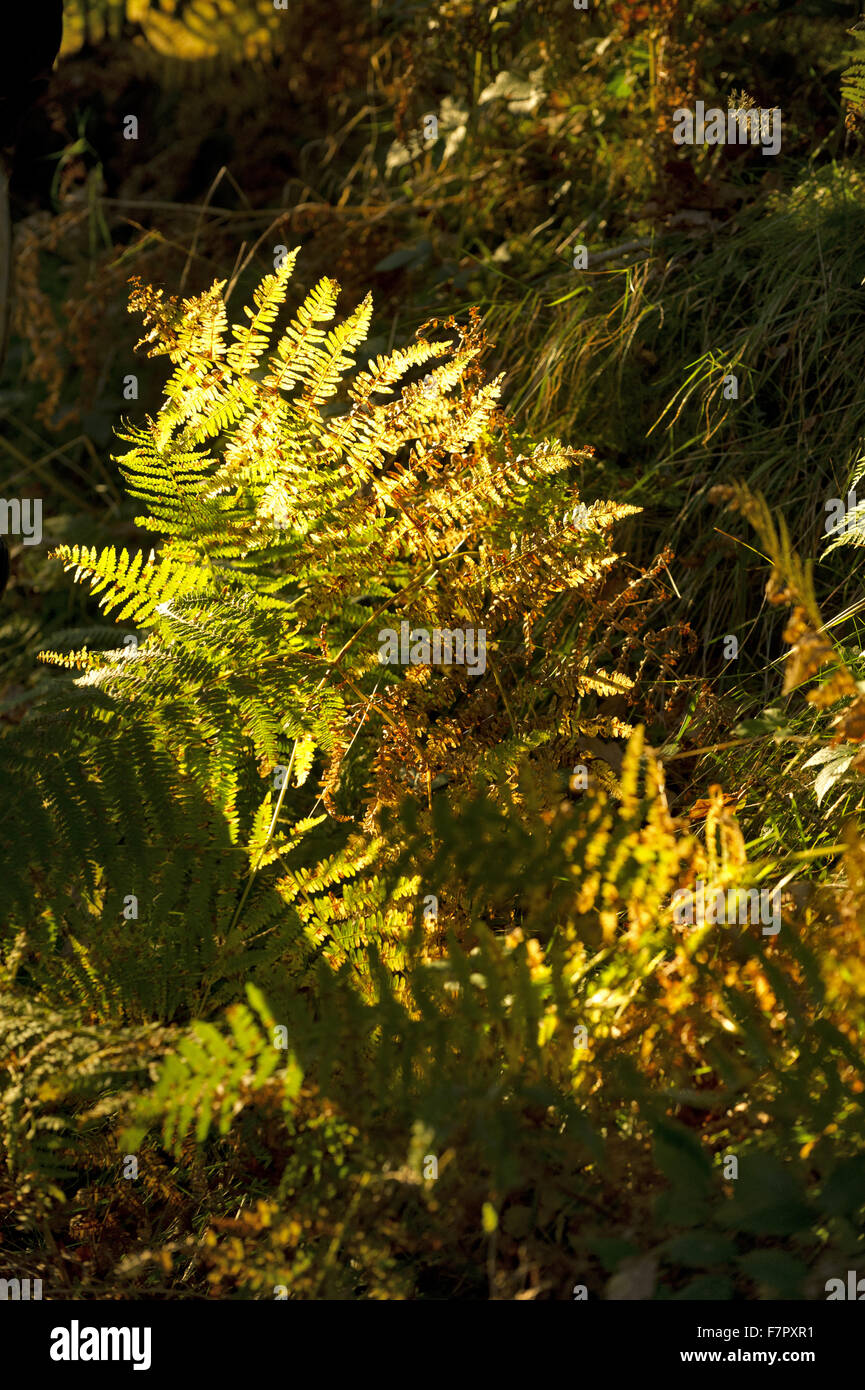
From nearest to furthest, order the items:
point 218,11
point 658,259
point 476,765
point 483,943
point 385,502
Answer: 1. point 483,943
2. point 476,765
3. point 385,502
4. point 658,259
5. point 218,11

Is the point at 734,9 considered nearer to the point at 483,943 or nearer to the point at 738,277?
the point at 738,277

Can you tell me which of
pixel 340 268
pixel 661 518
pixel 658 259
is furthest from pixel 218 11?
pixel 661 518

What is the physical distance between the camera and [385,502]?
2.50m

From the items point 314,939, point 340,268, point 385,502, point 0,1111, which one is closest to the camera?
point 0,1111

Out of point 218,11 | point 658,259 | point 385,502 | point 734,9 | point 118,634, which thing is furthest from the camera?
point 218,11

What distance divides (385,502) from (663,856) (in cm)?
111

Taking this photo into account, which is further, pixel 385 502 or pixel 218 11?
pixel 218 11

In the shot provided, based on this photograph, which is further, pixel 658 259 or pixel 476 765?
pixel 658 259

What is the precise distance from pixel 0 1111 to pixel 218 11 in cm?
562

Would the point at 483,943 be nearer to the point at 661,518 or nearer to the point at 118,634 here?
the point at 118,634

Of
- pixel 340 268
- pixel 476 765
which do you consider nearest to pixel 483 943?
pixel 476 765

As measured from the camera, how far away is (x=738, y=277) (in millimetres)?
3459
